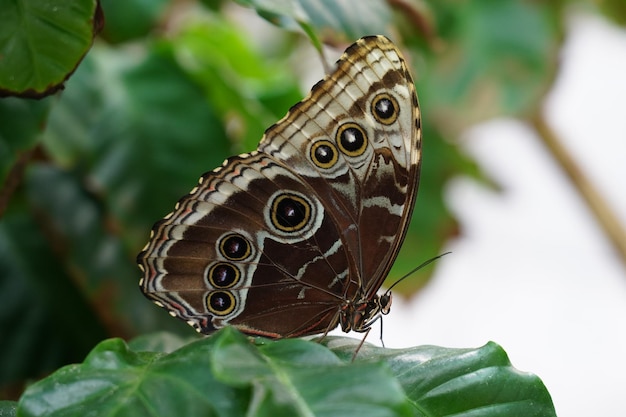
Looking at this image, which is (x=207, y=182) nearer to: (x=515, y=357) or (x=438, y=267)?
(x=438, y=267)

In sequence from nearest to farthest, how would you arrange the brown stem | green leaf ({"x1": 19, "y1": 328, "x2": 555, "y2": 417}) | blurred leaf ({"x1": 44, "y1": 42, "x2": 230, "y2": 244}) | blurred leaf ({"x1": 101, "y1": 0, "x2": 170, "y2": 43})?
1. green leaf ({"x1": 19, "y1": 328, "x2": 555, "y2": 417})
2. blurred leaf ({"x1": 44, "y1": 42, "x2": 230, "y2": 244})
3. blurred leaf ({"x1": 101, "y1": 0, "x2": 170, "y2": 43})
4. the brown stem

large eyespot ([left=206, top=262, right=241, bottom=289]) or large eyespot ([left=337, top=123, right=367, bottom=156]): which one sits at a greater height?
large eyespot ([left=337, top=123, right=367, bottom=156])

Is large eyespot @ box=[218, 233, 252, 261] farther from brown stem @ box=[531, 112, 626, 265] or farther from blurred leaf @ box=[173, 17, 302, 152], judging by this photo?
brown stem @ box=[531, 112, 626, 265]

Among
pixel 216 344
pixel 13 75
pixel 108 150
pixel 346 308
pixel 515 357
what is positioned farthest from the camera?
pixel 515 357

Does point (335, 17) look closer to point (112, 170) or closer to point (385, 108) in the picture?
point (385, 108)

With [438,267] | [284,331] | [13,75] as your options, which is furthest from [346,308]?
[438,267]

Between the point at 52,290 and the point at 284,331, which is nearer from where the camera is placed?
the point at 284,331

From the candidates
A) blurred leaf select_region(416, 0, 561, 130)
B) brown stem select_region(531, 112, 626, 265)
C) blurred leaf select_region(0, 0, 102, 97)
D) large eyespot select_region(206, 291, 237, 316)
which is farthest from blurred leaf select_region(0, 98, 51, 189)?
brown stem select_region(531, 112, 626, 265)
